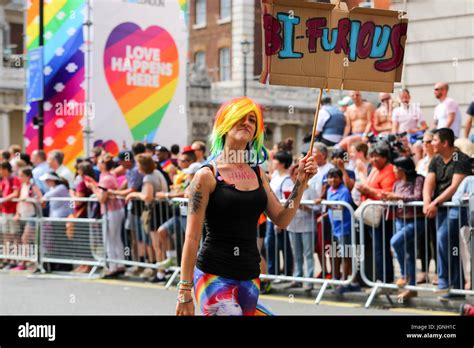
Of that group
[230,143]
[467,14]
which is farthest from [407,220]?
[467,14]

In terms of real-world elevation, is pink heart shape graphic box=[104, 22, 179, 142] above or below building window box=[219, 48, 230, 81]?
below

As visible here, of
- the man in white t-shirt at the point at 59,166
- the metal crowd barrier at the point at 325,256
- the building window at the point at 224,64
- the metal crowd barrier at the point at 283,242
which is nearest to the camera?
the metal crowd barrier at the point at 283,242

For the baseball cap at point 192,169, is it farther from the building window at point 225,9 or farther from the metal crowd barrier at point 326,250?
the building window at point 225,9

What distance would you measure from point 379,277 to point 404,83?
9431 mm

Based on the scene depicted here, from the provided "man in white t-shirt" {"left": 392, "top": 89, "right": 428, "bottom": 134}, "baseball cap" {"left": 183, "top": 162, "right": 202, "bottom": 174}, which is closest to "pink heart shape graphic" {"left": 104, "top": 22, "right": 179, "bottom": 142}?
"man in white t-shirt" {"left": 392, "top": 89, "right": 428, "bottom": 134}

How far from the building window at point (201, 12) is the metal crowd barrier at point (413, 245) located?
47497 mm

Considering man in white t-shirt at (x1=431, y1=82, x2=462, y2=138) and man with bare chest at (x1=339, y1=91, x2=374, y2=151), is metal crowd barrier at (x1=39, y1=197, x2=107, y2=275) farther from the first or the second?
man in white t-shirt at (x1=431, y1=82, x2=462, y2=138)

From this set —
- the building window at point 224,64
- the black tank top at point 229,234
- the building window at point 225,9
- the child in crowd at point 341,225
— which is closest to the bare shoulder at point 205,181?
the black tank top at point 229,234

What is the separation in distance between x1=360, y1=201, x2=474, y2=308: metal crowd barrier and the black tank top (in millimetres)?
4936

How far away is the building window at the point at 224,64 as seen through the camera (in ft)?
182

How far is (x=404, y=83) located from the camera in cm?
1986

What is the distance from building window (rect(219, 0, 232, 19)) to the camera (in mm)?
56547

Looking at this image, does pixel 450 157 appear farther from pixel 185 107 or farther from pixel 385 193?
pixel 185 107

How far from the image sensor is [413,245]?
10.8m
